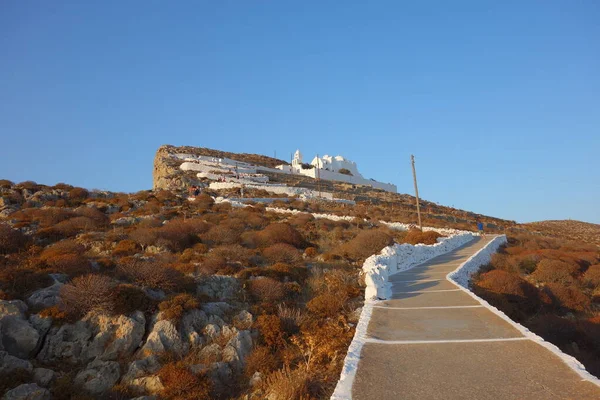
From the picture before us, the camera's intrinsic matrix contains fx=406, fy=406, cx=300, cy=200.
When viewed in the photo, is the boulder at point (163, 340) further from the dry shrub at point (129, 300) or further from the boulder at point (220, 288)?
the boulder at point (220, 288)

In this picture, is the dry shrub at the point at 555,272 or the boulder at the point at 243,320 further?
the dry shrub at the point at 555,272

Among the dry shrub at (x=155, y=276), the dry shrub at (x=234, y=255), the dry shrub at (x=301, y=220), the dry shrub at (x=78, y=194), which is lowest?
the dry shrub at (x=155, y=276)

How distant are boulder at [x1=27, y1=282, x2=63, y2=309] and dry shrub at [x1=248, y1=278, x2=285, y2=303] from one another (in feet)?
15.6

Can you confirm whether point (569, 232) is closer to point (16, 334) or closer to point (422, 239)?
point (422, 239)

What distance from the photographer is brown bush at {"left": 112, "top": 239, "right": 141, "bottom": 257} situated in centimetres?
1466

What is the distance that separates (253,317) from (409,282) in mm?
4781

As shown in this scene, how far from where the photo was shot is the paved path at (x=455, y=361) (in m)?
4.51

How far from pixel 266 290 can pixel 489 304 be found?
5583 millimetres

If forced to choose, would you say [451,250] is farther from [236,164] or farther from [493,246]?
[236,164]

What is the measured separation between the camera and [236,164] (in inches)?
3346

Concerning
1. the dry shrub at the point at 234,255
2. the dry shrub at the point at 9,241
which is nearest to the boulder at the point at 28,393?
the dry shrub at the point at 234,255

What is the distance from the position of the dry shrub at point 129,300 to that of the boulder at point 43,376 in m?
1.74

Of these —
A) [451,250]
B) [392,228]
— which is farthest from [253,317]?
[392,228]

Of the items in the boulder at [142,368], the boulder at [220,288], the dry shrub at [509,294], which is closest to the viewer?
the boulder at [142,368]
